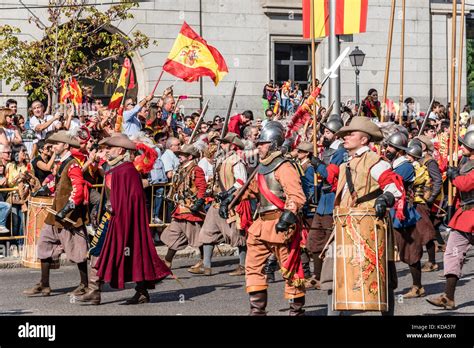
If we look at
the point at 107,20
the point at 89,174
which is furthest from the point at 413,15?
the point at 89,174

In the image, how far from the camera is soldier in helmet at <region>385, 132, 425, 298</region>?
1234 cm

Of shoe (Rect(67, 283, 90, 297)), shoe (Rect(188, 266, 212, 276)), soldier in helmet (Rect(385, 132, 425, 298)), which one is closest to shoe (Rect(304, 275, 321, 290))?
soldier in helmet (Rect(385, 132, 425, 298))

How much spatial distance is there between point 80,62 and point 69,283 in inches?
485

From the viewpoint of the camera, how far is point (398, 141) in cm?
1239

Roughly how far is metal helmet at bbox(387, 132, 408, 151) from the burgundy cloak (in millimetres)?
2678

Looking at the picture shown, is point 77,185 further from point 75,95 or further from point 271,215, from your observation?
point 75,95

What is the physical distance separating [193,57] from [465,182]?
293 inches

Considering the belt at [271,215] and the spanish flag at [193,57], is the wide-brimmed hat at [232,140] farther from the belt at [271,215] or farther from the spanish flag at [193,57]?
the belt at [271,215]

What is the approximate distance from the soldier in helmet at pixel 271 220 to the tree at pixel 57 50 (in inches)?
462

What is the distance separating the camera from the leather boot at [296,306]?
10422 millimetres

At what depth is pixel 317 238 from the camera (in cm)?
1278

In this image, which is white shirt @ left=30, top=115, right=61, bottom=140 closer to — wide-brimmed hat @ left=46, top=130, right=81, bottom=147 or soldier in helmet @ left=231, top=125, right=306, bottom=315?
wide-brimmed hat @ left=46, top=130, right=81, bottom=147

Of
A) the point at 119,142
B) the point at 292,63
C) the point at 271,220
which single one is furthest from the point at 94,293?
the point at 292,63

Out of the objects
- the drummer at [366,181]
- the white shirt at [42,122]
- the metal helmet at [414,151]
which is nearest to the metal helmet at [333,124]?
the metal helmet at [414,151]
